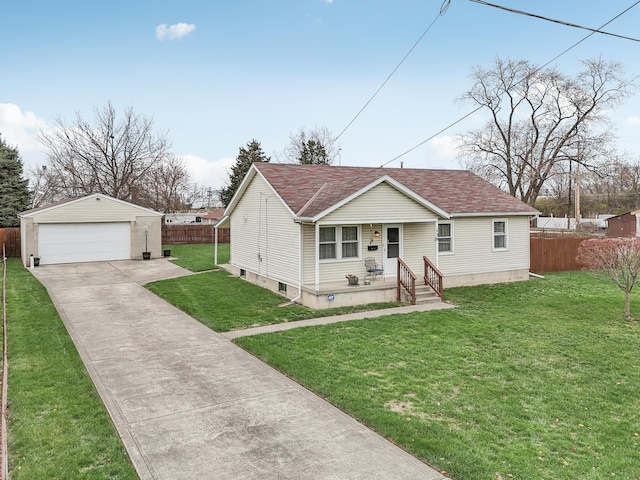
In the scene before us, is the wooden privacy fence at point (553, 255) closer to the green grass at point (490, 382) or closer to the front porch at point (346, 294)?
the green grass at point (490, 382)

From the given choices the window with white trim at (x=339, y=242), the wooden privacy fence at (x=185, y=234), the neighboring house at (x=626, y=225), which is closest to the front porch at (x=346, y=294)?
the window with white trim at (x=339, y=242)

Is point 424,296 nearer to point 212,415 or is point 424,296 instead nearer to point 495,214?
point 495,214

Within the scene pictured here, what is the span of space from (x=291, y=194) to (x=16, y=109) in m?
29.1

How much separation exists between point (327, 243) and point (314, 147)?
34.9 m

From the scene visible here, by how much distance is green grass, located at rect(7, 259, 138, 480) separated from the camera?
447 centimetres

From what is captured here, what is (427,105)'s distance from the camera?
18.0m

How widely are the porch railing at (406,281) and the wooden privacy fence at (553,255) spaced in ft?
28.7

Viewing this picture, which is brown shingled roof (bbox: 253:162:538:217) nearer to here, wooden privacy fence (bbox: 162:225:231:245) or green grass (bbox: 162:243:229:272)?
green grass (bbox: 162:243:229:272)

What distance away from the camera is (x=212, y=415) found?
5.82 meters

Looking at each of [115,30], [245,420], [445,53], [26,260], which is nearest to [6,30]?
[115,30]

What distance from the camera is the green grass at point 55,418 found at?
14.7 feet

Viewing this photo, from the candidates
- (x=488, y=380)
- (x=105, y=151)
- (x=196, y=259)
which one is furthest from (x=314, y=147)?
(x=488, y=380)

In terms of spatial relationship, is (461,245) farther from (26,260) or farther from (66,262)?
(26,260)

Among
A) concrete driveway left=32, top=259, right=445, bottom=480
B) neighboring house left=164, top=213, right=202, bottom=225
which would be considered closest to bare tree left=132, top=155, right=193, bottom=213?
neighboring house left=164, top=213, right=202, bottom=225
